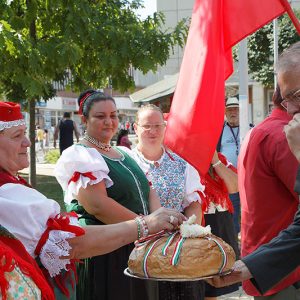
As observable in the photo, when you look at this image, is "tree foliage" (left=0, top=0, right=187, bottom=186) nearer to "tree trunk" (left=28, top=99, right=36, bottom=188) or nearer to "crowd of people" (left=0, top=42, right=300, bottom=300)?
"tree trunk" (left=28, top=99, right=36, bottom=188)

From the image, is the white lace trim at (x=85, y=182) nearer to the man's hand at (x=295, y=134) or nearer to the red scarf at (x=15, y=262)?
the red scarf at (x=15, y=262)

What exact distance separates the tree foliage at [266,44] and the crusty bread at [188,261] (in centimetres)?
1753

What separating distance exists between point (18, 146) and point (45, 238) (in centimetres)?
43

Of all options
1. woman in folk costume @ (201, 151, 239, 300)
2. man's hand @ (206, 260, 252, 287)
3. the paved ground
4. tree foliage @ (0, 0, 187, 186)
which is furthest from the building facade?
man's hand @ (206, 260, 252, 287)

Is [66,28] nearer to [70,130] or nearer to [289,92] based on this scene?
[289,92]

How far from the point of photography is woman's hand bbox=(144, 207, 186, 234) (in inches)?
91.7

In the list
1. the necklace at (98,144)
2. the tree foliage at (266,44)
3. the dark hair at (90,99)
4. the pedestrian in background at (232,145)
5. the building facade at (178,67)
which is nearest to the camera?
the necklace at (98,144)

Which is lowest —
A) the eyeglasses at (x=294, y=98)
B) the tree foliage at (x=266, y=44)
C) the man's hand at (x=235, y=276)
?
the man's hand at (x=235, y=276)

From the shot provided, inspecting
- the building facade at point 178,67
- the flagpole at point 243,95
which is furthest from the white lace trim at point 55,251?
the building facade at point 178,67

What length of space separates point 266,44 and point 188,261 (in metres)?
18.5

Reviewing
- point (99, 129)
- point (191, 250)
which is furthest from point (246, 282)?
point (99, 129)

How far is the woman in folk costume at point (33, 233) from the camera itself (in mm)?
1756

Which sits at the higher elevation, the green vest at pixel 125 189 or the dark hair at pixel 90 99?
the dark hair at pixel 90 99

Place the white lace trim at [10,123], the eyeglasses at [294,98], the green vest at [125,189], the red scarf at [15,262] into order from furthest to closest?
the green vest at [125,189], the white lace trim at [10,123], the eyeglasses at [294,98], the red scarf at [15,262]
